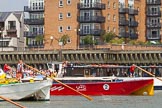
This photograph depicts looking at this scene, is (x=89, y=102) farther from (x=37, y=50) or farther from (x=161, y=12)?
(x=161, y=12)

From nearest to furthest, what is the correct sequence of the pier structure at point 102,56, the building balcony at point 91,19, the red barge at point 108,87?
the red barge at point 108,87
the pier structure at point 102,56
the building balcony at point 91,19


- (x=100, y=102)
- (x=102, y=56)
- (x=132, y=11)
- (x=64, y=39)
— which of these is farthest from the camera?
(x=132, y=11)

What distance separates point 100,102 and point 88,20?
68.6 m

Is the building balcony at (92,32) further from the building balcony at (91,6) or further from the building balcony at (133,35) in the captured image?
the building balcony at (133,35)

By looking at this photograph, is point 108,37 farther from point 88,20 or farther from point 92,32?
point 88,20

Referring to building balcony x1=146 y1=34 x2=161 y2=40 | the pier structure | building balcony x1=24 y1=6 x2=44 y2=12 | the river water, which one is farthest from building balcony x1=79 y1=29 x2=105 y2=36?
the river water

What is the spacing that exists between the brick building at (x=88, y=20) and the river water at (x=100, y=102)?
6167 cm

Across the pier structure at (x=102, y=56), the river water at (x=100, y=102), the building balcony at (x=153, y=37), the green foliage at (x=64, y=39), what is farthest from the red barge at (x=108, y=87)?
the building balcony at (x=153, y=37)

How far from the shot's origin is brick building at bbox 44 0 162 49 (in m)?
122

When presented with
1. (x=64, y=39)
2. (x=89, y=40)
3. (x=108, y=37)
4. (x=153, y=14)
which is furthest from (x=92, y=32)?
(x=153, y=14)

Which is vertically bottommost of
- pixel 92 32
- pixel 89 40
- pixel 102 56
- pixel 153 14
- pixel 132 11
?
pixel 102 56

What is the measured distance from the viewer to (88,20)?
12169 centimetres

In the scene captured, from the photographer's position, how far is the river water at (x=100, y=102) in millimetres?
49062

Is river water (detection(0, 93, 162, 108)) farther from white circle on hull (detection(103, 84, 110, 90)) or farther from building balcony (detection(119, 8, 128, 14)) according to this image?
building balcony (detection(119, 8, 128, 14))
